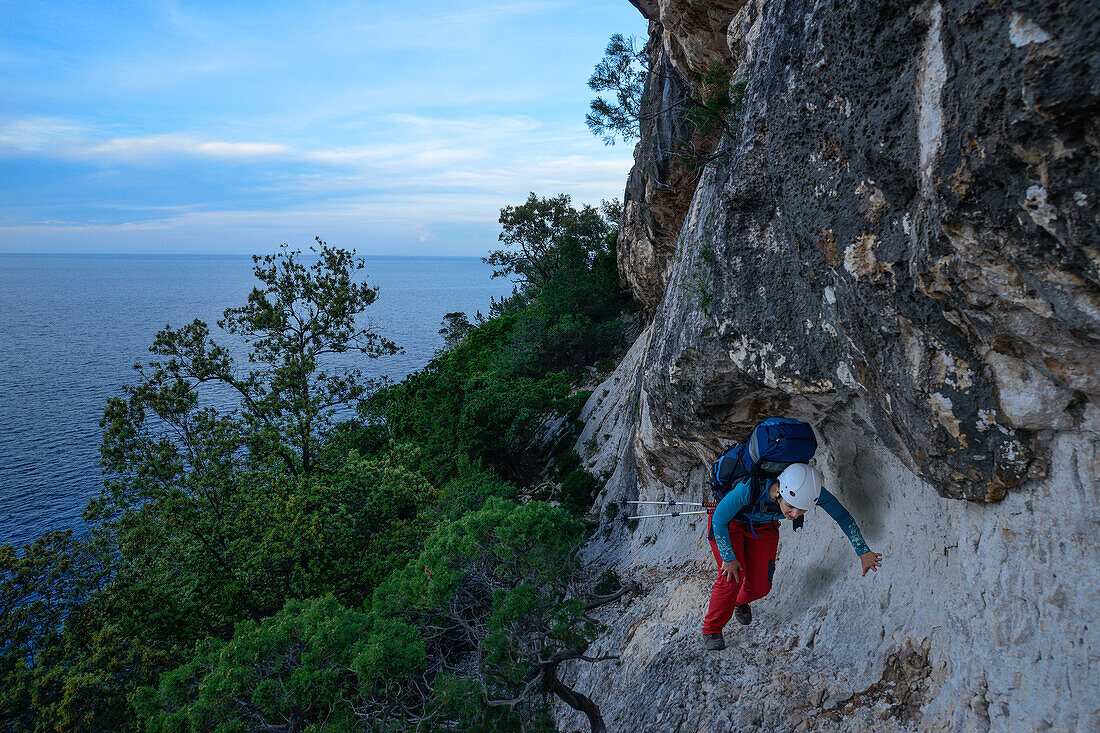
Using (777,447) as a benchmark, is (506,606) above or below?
below

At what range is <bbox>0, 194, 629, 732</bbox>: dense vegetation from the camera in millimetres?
6555

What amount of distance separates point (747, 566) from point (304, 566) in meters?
11.9

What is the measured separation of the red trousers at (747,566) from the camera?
19.4 feet

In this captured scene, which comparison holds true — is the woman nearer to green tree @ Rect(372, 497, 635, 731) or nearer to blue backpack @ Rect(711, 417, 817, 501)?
blue backpack @ Rect(711, 417, 817, 501)

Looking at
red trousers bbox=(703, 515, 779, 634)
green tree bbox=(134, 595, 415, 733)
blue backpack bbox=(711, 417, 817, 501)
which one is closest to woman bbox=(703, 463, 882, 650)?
red trousers bbox=(703, 515, 779, 634)

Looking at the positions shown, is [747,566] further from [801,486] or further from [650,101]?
[650,101]

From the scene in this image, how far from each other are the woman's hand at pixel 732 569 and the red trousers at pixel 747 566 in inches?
3.3

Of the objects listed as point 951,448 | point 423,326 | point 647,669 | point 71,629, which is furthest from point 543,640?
point 423,326

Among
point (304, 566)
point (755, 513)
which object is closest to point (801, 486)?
point (755, 513)

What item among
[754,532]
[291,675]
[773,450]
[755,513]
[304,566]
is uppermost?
[773,450]

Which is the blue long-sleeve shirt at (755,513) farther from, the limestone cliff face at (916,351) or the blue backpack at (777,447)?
the limestone cliff face at (916,351)

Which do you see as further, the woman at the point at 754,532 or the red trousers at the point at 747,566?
the red trousers at the point at 747,566

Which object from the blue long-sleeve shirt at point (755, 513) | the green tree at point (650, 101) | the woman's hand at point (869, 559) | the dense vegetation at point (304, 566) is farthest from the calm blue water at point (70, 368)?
the woman's hand at point (869, 559)

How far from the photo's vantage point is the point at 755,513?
5688mm
